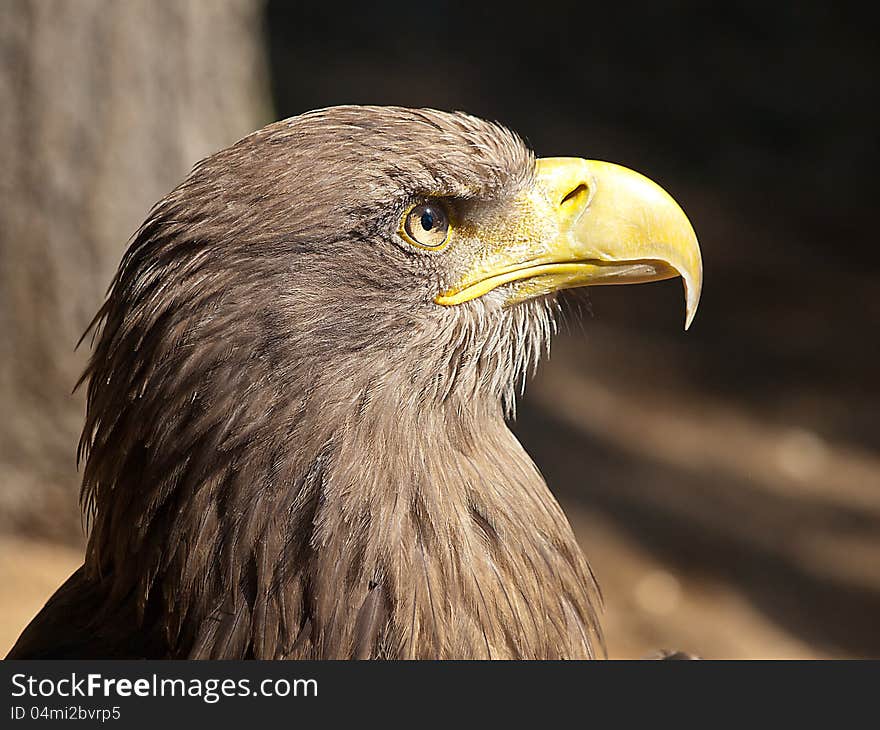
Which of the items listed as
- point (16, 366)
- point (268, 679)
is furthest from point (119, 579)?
point (16, 366)

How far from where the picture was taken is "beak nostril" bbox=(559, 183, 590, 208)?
7.36ft

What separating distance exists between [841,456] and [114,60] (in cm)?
355

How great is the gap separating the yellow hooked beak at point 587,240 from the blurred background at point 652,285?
0.43 metres

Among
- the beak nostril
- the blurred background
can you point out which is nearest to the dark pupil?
the beak nostril

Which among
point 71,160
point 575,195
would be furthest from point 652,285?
point 575,195

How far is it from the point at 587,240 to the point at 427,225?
1.01ft

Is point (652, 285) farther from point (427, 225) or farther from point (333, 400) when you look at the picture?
point (333, 400)

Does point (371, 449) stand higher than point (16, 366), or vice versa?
point (16, 366)

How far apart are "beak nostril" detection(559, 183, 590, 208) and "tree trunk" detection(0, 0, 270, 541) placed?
7.90 feet

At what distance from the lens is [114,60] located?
162 inches

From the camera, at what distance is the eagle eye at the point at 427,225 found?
209 centimetres

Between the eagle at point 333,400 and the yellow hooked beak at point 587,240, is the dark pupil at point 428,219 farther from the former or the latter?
the yellow hooked beak at point 587,240

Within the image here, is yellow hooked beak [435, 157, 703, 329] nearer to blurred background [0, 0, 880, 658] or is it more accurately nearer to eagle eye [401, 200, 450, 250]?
eagle eye [401, 200, 450, 250]

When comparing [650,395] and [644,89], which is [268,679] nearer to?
[650,395]
